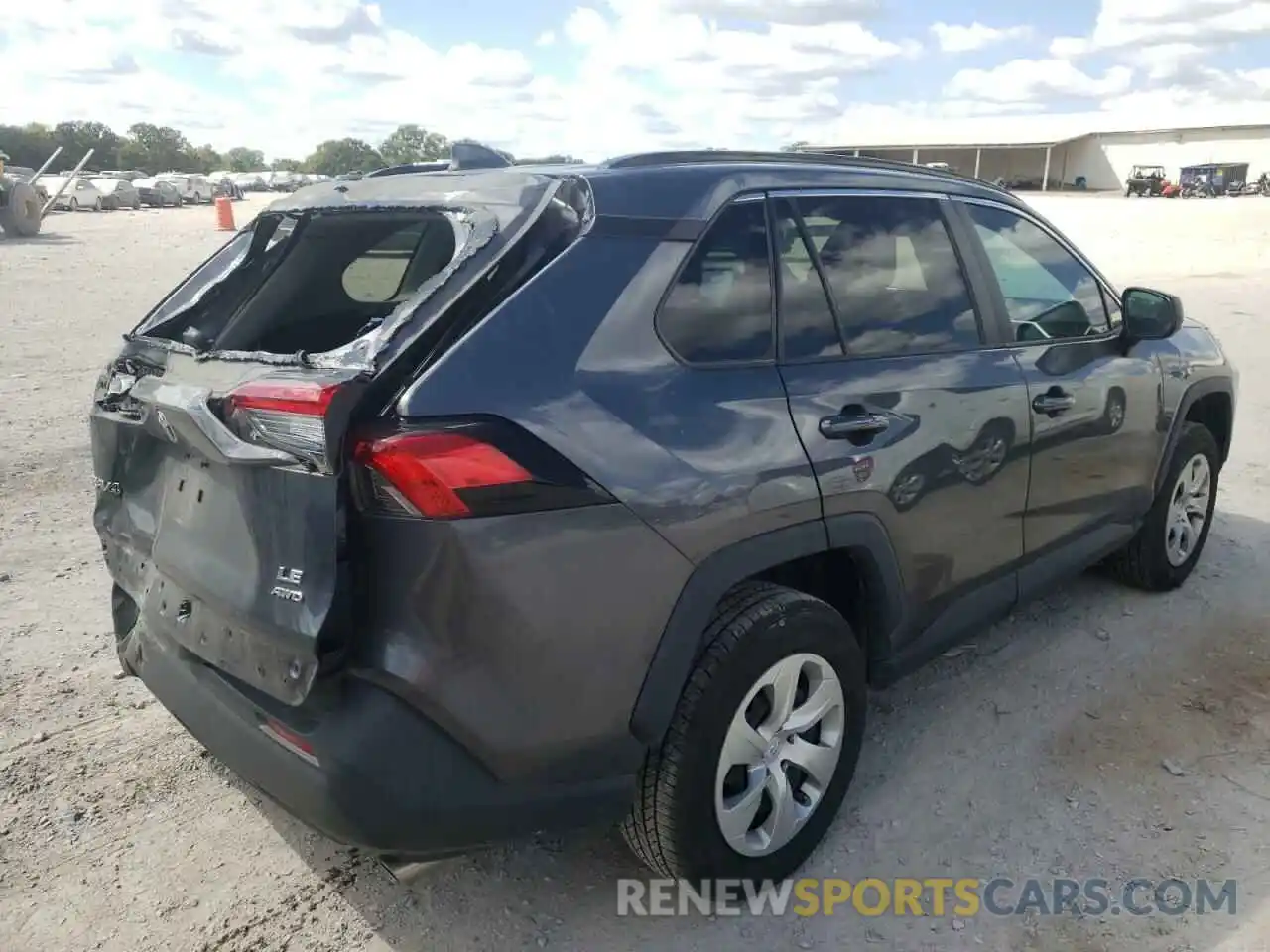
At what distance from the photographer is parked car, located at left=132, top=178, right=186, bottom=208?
5019 centimetres

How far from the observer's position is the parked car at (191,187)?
175 ft

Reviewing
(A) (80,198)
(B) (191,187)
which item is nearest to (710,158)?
(A) (80,198)

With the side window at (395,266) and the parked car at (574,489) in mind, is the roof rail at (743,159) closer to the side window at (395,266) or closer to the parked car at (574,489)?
the parked car at (574,489)

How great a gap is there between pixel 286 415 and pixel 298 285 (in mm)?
1156

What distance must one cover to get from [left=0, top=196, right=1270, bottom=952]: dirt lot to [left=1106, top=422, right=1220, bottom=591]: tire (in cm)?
12

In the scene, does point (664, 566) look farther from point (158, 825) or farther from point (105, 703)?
point (105, 703)

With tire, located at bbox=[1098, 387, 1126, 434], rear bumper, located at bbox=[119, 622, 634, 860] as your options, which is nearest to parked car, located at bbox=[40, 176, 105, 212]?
tire, located at bbox=[1098, 387, 1126, 434]

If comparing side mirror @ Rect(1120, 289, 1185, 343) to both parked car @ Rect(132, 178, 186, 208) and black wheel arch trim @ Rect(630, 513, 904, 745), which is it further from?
parked car @ Rect(132, 178, 186, 208)

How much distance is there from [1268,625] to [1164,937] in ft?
7.32

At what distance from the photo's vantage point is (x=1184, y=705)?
366cm

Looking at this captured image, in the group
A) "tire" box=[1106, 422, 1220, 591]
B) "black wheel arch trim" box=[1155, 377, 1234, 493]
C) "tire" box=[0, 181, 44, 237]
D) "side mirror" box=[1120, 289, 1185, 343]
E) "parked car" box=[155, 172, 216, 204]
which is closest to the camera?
"side mirror" box=[1120, 289, 1185, 343]

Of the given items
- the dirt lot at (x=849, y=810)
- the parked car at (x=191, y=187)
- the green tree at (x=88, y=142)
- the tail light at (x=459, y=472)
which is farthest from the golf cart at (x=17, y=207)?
the green tree at (x=88, y=142)

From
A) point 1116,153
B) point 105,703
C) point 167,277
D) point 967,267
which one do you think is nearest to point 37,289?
point 167,277

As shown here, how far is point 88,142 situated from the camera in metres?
91.5
